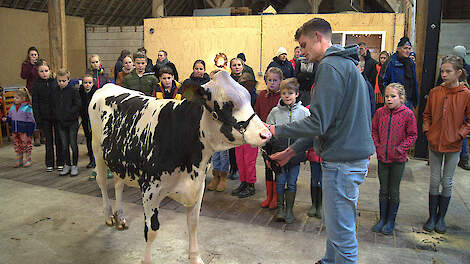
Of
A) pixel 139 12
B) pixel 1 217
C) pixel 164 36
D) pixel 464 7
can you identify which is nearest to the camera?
pixel 1 217

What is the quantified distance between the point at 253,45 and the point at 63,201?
24.2ft

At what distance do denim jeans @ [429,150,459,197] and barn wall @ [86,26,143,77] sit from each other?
12.1m

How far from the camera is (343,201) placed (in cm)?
229

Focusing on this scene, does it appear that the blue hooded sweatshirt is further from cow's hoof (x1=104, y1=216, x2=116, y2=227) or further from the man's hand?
cow's hoof (x1=104, y1=216, x2=116, y2=227)

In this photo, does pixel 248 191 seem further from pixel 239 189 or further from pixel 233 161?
pixel 233 161

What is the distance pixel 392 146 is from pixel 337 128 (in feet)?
5.57

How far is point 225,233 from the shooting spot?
364cm

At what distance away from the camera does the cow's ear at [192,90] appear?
2.29m

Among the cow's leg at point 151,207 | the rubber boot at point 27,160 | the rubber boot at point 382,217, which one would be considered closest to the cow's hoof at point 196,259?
the cow's leg at point 151,207

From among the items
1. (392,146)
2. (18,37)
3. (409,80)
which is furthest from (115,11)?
(392,146)

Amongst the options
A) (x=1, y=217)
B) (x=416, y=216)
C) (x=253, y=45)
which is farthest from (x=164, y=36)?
(x=416, y=216)

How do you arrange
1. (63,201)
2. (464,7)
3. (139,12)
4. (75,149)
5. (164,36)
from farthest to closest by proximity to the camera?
1. (139,12)
2. (464,7)
3. (164,36)
4. (75,149)
5. (63,201)

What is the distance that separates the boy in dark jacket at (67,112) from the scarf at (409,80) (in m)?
5.04

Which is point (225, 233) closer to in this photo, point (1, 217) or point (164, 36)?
point (1, 217)
